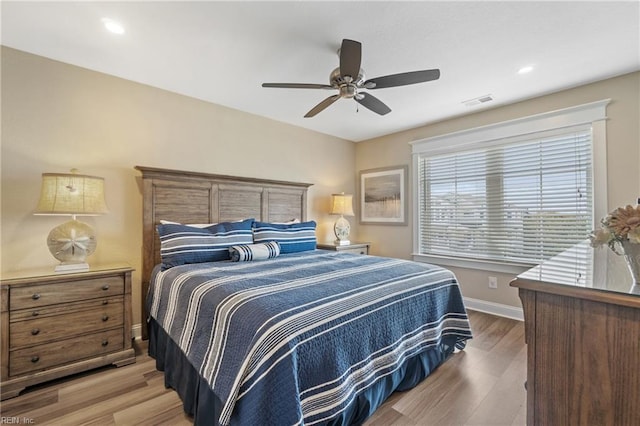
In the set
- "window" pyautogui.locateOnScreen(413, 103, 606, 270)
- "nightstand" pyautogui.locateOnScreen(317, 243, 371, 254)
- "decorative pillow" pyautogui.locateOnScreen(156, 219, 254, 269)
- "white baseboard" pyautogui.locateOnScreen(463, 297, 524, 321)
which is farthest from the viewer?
"nightstand" pyautogui.locateOnScreen(317, 243, 371, 254)

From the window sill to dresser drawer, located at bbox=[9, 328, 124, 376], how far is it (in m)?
3.59

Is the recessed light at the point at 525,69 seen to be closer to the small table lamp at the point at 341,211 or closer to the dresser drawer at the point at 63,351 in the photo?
the small table lamp at the point at 341,211

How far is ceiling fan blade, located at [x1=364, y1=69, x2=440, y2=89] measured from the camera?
1895 mm

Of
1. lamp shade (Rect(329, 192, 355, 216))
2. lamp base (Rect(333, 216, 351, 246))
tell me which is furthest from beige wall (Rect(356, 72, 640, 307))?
lamp shade (Rect(329, 192, 355, 216))

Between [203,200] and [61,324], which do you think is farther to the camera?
[203,200]

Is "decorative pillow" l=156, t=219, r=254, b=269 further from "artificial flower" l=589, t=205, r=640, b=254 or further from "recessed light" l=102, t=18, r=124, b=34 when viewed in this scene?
"artificial flower" l=589, t=205, r=640, b=254

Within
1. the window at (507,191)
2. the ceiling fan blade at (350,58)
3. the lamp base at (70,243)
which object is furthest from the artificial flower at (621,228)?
the lamp base at (70,243)

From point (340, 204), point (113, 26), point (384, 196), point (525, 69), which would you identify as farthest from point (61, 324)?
point (525, 69)

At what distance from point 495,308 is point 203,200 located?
3.63m

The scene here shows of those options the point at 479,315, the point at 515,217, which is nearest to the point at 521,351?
the point at 479,315

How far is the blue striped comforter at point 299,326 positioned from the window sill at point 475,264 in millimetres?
1457

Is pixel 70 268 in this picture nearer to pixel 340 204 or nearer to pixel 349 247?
pixel 349 247

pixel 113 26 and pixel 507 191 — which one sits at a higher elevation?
pixel 113 26

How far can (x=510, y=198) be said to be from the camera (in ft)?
10.7
